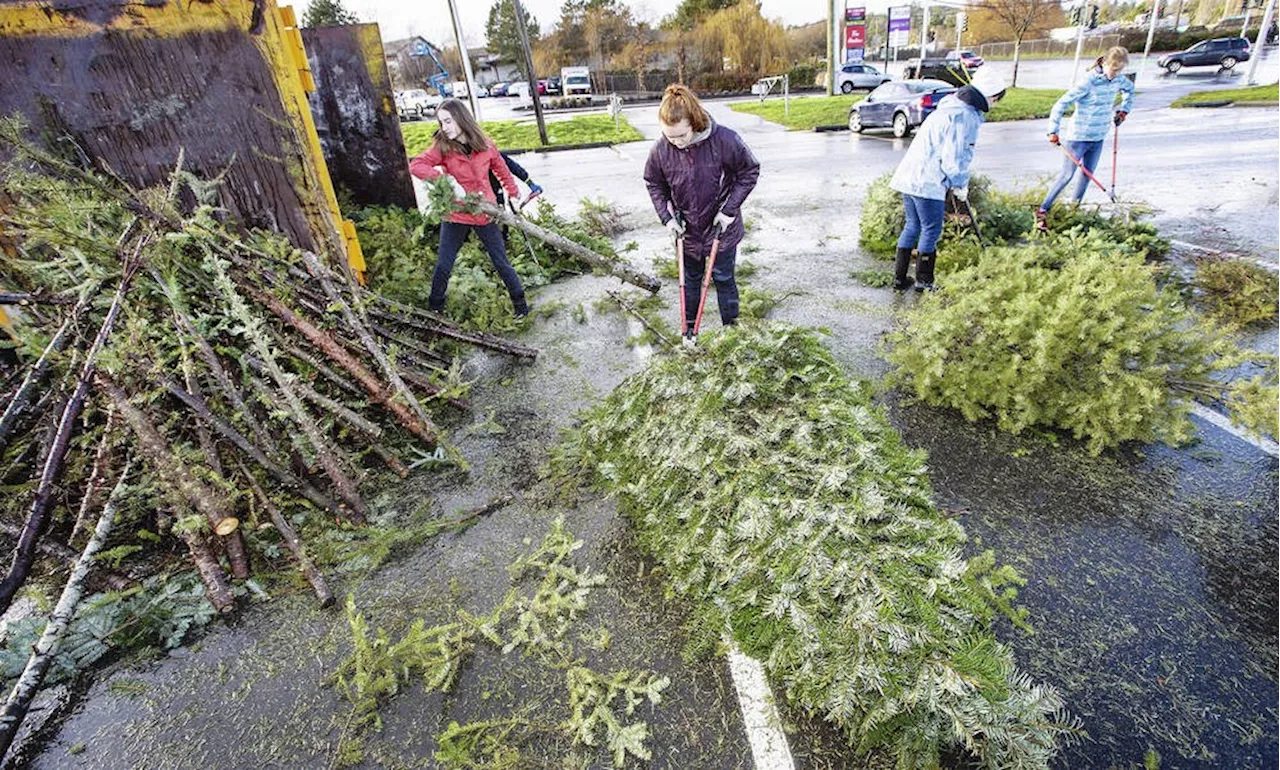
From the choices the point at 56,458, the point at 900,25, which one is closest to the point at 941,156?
the point at 56,458

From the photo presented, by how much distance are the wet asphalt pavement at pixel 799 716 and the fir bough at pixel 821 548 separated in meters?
0.22

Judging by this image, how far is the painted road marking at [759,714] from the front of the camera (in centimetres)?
198

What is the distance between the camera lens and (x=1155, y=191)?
8.38 metres

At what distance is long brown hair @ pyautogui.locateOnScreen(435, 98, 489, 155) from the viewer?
461 centimetres

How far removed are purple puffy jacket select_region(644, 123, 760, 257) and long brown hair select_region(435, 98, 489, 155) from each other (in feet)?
4.98

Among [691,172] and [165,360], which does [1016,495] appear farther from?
[165,360]

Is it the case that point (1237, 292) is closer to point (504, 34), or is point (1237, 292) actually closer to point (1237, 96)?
point (1237, 96)

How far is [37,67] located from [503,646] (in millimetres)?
4754

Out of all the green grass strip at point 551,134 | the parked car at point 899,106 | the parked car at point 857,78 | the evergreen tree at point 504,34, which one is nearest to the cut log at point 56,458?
the green grass strip at point 551,134

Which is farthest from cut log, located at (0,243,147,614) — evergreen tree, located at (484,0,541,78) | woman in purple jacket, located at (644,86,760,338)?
evergreen tree, located at (484,0,541,78)

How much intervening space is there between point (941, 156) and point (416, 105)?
115 feet

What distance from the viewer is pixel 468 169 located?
4.90 meters

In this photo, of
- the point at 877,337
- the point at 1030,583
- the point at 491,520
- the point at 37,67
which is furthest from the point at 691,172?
the point at 37,67

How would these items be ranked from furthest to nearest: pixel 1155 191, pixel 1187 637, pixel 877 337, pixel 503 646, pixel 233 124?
pixel 1155 191
pixel 877 337
pixel 233 124
pixel 503 646
pixel 1187 637
